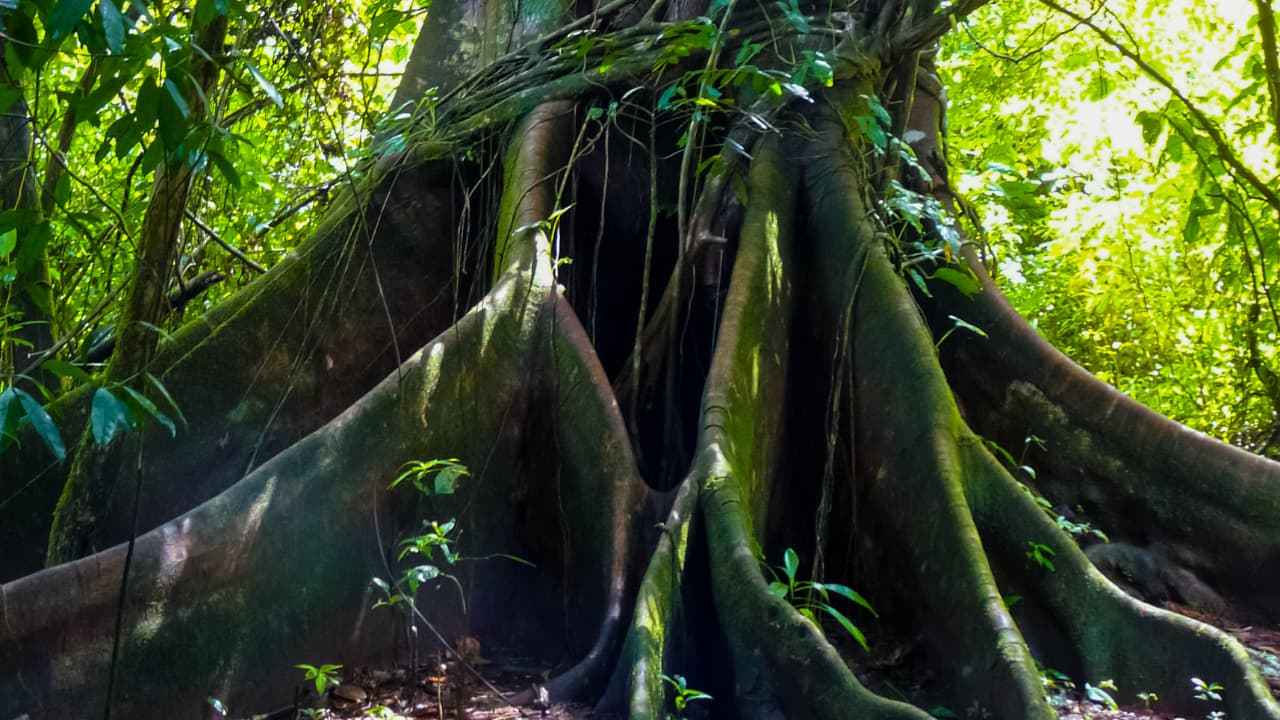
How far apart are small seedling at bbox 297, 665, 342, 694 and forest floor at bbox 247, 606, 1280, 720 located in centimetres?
4

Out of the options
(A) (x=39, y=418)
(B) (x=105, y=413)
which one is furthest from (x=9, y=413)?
(B) (x=105, y=413)

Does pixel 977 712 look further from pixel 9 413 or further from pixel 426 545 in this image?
pixel 9 413

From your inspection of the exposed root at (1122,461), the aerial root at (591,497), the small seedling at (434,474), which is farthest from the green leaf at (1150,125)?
the small seedling at (434,474)

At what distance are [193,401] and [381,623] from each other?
1486 millimetres

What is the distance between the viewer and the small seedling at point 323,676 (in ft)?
10.2

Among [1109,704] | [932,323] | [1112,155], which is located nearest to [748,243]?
[932,323]

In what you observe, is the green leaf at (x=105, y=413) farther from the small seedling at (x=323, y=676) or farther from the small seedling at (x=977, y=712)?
the small seedling at (x=977, y=712)

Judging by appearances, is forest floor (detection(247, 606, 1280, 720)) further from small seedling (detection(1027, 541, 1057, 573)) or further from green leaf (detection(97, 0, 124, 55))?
green leaf (detection(97, 0, 124, 55))

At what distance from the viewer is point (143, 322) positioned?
3.12 m

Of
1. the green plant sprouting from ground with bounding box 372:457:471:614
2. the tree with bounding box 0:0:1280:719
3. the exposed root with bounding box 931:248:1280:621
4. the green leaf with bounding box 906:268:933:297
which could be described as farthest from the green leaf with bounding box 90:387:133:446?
the exposed root with bounding box 931:248:1280:621

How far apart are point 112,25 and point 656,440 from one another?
278 cm

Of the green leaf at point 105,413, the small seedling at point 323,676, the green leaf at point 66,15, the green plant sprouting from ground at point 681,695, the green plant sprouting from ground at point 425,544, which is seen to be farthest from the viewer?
the green plant sprouting from ground at point 425,544

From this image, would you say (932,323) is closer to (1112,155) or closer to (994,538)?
(994,538)

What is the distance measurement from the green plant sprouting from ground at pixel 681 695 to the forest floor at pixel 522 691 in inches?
2.7
